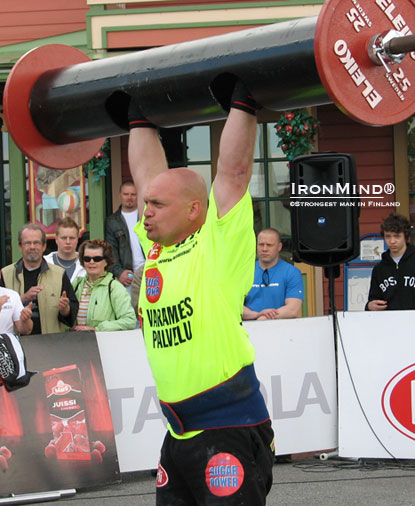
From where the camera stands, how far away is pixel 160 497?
10.9 ft

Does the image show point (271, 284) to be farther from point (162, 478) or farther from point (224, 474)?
point (224, 474)

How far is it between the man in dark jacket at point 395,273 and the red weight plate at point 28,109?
4.62 m

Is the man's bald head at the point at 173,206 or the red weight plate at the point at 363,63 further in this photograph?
the man's bald head at the point at 173,206

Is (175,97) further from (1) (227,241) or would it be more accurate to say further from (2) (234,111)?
(1) (227,241)

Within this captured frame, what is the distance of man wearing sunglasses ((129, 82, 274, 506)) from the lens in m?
3.15

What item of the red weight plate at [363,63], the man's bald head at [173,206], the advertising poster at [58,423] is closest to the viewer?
the red weight plate at [363,63]

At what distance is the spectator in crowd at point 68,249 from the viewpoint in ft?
25.0

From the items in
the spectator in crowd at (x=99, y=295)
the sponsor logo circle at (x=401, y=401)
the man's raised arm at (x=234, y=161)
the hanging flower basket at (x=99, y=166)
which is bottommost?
the sponsor logo circle at (x=401, y=401)

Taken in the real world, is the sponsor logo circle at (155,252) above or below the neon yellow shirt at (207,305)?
above

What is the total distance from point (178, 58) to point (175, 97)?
14cm

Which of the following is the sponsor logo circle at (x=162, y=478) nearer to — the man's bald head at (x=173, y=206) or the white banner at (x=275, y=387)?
the man's bald head at (x=173, y=206)

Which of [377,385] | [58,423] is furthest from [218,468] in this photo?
[377,385]

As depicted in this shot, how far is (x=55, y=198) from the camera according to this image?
10609mm

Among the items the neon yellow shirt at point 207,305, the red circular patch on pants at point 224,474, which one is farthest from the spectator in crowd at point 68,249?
the red circular patch on pants at point 224,474
